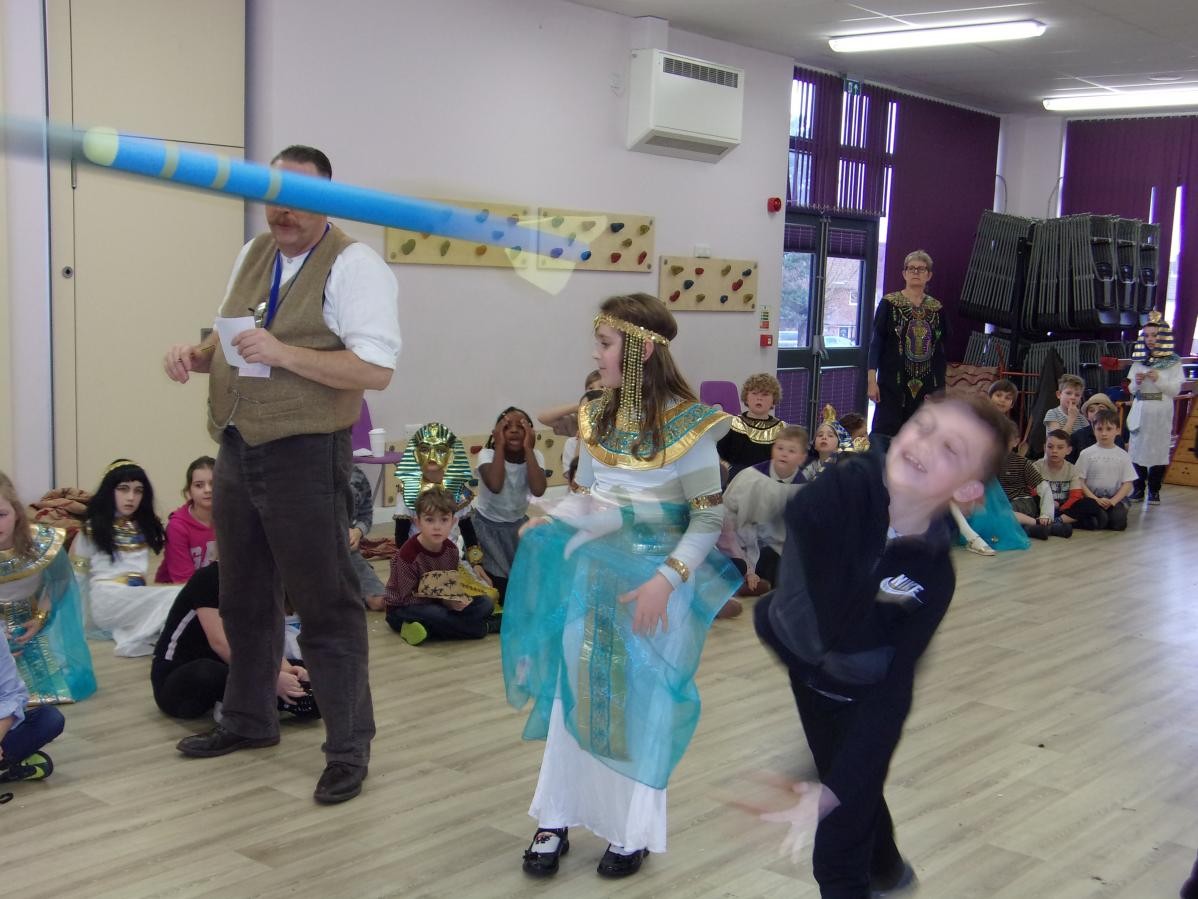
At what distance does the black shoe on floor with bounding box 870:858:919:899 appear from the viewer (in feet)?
7.79

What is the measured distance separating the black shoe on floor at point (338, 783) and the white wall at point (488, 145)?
383cm

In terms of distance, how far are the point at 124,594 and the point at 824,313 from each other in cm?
750

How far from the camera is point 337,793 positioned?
3.38 m

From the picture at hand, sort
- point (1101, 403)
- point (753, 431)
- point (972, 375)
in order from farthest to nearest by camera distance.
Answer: point (972, 375), point (1101, 403), point (753, 431)

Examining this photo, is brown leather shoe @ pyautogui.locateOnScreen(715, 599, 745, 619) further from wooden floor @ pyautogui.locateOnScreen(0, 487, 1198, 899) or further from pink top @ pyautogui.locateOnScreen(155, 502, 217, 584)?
pink top @ pyautogui.locateOnScreen(155, 502, 217, 584)

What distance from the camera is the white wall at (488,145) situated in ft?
22.2

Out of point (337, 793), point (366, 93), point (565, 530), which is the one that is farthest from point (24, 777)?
point (366, 93)

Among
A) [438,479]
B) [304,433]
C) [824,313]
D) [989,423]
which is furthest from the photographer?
[824,313]

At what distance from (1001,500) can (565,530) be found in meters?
1.19

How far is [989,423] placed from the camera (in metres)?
2.00

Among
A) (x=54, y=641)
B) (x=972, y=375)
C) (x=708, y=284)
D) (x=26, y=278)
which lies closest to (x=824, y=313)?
(x=972, y=375)

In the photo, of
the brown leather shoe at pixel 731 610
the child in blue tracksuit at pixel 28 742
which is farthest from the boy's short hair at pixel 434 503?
the child in blue tracksuit at pixel 28 742

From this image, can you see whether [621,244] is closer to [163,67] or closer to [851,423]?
[851,423]

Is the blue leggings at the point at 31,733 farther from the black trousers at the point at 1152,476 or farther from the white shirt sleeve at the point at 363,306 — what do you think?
the black trousers at the point at 1152,476
